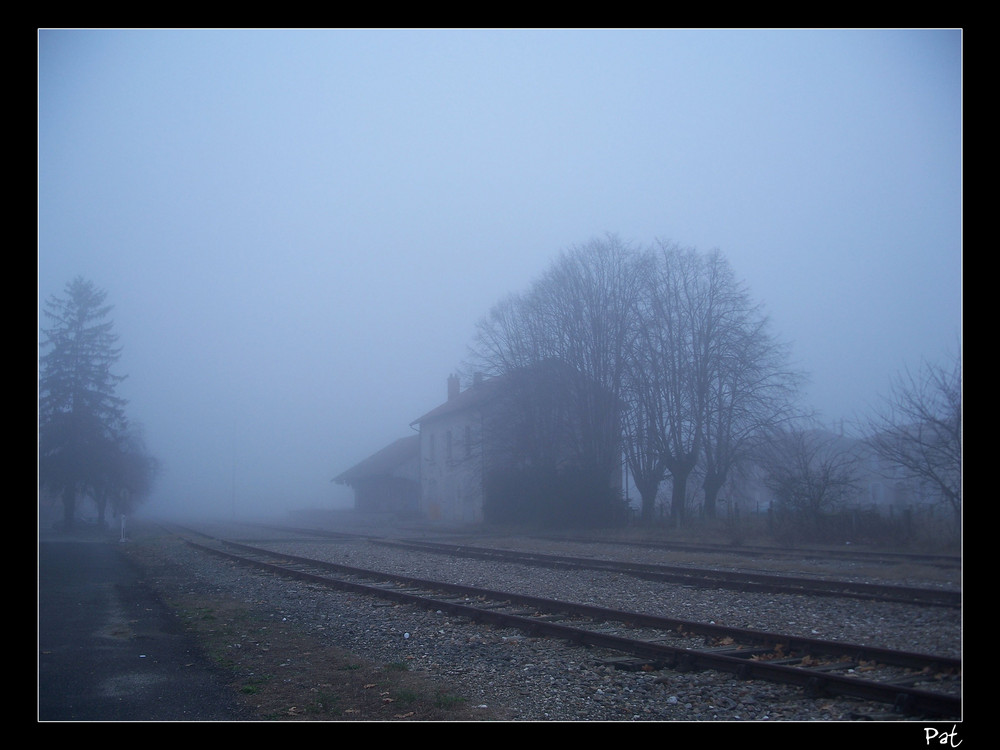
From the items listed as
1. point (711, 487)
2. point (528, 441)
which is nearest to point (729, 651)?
point (711, 487)

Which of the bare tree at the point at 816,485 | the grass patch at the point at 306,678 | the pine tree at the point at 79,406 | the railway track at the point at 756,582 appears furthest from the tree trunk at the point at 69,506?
the bare tree at the point at 816,485

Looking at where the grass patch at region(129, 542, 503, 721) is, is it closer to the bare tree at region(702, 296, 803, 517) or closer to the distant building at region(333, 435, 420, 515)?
the bare tree at region(702, 296, 803, 517)

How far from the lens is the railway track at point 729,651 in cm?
615

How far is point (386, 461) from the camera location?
6241 cm

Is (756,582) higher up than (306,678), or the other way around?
(306,678)

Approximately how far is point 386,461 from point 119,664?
179ft

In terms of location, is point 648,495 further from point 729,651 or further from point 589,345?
point 729,651

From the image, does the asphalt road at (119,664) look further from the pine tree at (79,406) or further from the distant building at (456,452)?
the distant building at (456,452)

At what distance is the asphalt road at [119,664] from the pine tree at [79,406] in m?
14.7

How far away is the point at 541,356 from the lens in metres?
A: 36.3

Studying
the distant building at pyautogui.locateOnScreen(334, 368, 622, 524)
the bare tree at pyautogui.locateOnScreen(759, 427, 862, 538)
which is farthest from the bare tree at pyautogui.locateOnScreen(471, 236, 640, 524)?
the bare tree at pyautogui.locateOnScreen(759, 427, 862, 538)

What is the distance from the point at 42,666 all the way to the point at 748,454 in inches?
1123

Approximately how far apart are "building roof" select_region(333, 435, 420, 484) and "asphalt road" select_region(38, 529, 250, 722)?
43.1m
